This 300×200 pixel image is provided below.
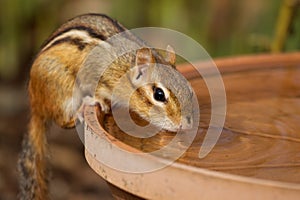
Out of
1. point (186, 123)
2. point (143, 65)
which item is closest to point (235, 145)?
point (186, 123)

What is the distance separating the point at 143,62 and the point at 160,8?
2099 mm

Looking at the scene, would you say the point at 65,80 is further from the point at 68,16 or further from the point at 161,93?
the point at 68,16

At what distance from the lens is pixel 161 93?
6.32ft

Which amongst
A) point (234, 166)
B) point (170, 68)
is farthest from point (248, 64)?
point (234, 166)

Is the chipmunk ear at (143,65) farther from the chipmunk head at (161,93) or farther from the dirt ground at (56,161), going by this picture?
the dirt ground at (56,161)

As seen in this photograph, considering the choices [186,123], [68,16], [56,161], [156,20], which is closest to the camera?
[186,123]

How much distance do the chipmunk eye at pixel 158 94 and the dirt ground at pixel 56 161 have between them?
173 cm

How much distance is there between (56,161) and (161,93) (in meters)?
2.14

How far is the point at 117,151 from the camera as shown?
1.45 m

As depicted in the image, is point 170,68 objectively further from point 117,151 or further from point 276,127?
point 117,151

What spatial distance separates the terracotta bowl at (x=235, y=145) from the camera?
1307 millimetres

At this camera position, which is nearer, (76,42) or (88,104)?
(88,104)

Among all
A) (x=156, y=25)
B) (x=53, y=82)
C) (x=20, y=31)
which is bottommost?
(x=20, y=31)

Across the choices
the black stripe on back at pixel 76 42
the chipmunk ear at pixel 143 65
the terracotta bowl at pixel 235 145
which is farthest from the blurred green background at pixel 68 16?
the chipmunk ear at pixel 143 65
